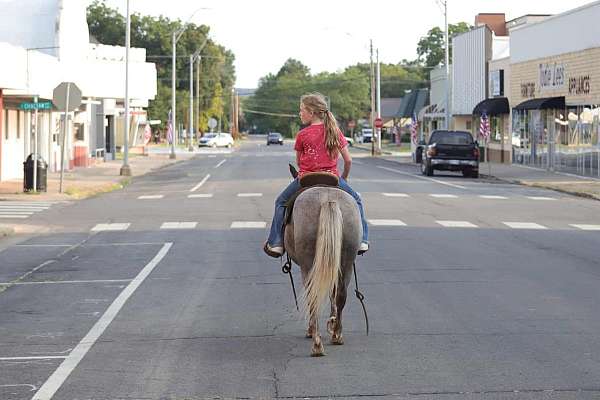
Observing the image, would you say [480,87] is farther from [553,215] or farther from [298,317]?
[298,317]

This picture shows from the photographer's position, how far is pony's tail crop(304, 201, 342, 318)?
938 centimetres

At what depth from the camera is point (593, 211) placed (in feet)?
91.9

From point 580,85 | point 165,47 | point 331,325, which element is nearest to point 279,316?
point 331,325

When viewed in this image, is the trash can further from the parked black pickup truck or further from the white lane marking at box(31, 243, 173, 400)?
the white lane marking at box(31, 243, 173, 400)

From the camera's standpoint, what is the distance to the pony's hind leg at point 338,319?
9.70m

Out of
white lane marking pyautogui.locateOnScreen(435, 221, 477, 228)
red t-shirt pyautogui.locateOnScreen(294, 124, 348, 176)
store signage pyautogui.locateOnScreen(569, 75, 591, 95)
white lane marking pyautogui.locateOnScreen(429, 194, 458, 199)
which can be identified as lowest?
white lane marking pyautogui.locateOnScreen(435, 221, 477, 228)

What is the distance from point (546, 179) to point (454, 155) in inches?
190

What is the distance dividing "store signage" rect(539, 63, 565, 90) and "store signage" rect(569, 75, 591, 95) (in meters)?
1.41

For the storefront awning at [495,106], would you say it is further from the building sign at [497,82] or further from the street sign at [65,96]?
the street sign at [65,96]

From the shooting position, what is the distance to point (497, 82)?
2527 inches

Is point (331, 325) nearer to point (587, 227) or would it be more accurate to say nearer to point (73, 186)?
point (587, 227)

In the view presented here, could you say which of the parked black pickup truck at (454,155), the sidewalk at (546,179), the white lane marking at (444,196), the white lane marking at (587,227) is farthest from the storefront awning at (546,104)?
the white lane marking at (587,227)

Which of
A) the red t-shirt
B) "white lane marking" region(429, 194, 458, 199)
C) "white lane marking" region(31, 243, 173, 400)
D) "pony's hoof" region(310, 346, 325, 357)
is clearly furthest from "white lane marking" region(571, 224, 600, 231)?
"pony's hoof" region(310, 346, 325, 357)

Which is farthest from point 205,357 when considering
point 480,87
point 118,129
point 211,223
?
point 118,129
